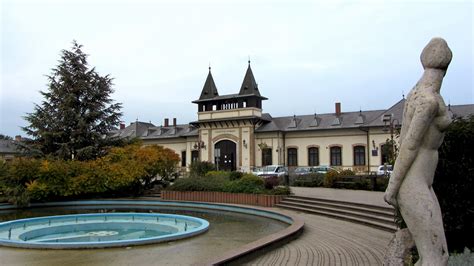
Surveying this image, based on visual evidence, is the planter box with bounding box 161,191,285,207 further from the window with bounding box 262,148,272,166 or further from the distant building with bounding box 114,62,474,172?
the window with bounding box 262,148,272,166

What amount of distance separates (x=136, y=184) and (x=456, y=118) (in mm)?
18547

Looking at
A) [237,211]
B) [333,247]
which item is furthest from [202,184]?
[333,247]

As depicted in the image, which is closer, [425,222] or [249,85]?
[425,222]

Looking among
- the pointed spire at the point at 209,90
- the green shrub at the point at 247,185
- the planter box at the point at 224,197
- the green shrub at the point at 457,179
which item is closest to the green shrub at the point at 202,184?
the planter box at the point at 224,197

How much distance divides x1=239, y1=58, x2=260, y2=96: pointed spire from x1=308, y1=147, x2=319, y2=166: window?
313 inches

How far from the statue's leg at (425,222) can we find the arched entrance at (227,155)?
37.6m

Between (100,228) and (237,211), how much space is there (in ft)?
18.7

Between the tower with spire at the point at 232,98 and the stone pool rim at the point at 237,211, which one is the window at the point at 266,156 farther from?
the stone pool rim at the point at 237,211

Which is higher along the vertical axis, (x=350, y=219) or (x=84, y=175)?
(x=84, y=175)

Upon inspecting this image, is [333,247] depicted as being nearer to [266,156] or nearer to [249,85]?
[266,156]

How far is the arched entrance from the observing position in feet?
136

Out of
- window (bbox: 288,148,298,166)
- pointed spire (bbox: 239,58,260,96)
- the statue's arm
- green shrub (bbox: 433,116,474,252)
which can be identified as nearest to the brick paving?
green shrub (bbox: 433,116,474,252)

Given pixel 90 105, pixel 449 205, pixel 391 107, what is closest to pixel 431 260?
pixel 449 205

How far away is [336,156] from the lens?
38.1 meters
